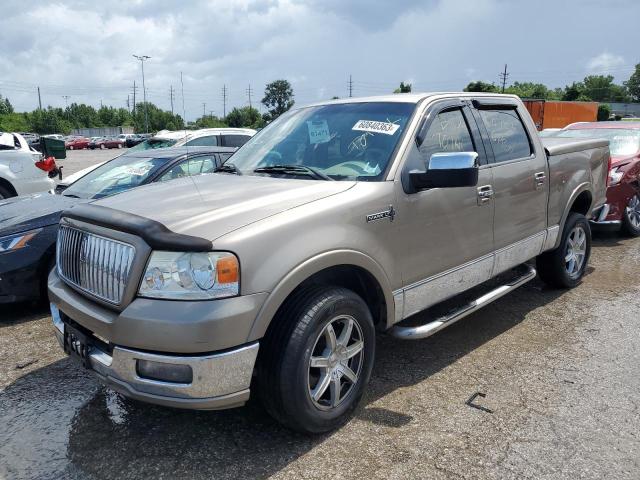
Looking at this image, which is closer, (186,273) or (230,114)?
(186,273)

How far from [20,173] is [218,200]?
24.7 feet

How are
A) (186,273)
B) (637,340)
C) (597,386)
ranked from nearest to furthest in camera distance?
(186,273) → (597,386) → (637,340)

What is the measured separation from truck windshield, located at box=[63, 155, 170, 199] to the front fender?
10.8 feet

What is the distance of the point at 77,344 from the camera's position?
2.94 meters

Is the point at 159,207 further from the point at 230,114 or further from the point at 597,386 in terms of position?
the point at 230,114

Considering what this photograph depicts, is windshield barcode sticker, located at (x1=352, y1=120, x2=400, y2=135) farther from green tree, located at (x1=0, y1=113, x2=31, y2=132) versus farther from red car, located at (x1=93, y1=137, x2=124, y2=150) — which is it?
green tree, located at (x1=0, y1=113, x2=31, y2=132)

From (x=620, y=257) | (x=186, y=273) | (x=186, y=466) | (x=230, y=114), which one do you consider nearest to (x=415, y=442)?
(x=186, y=466)

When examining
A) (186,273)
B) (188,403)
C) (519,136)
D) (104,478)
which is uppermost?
(519,136)

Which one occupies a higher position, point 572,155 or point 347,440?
point 572,155

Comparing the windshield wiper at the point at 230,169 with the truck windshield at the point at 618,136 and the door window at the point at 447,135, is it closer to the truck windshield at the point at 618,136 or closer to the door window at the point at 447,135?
the door window at the point at 447,135

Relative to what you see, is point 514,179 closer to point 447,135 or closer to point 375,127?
point 447,135

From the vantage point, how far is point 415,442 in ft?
9.80

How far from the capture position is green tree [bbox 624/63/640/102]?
119688mm

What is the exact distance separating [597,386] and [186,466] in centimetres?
Result: 265
